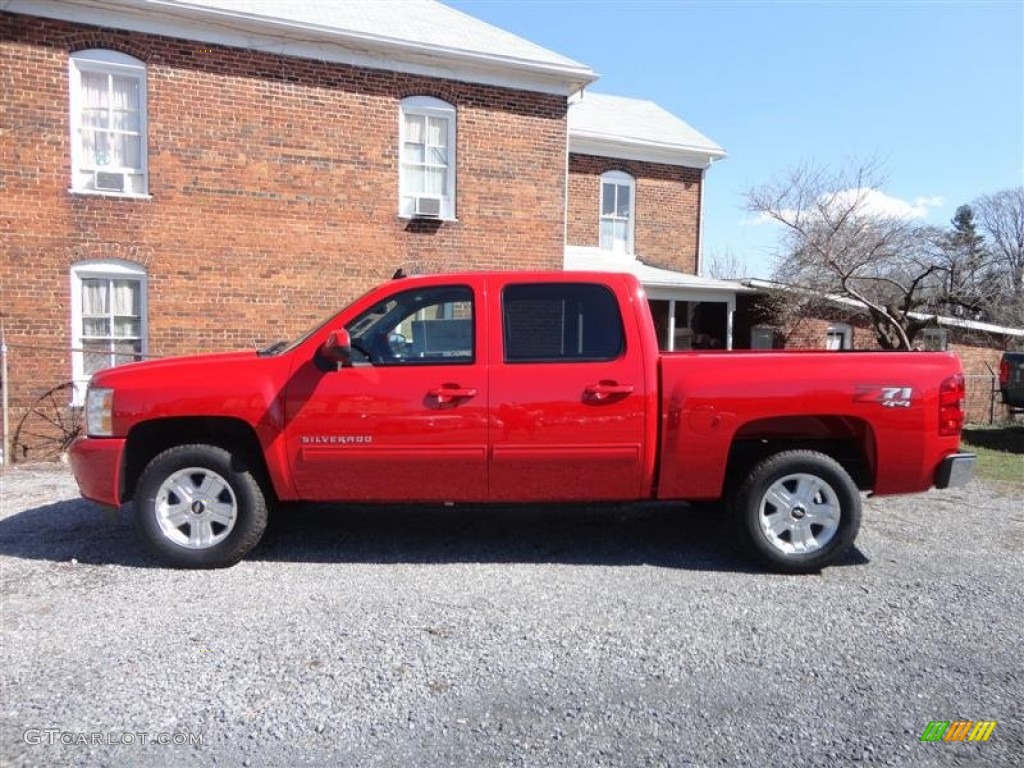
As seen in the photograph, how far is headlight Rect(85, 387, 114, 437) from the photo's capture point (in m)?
4.66

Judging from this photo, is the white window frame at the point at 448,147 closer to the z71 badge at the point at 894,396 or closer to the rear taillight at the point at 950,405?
the z71 badge at the point at 894,396

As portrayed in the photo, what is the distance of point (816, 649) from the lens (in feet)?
11.8

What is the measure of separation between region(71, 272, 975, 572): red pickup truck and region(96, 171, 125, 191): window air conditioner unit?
6196mm

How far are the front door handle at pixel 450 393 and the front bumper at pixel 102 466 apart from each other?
6.69 ft

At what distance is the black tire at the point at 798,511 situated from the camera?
4.59 meters

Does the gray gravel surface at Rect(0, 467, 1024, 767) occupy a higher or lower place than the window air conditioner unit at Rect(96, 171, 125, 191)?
lower

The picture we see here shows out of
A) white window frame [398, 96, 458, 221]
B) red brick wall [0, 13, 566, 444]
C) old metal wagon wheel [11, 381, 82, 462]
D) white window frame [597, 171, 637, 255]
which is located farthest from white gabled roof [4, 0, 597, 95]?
old metal wagon wheel [11, 381, 82, 462]

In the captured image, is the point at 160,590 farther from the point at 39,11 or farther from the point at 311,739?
the point at 39,11

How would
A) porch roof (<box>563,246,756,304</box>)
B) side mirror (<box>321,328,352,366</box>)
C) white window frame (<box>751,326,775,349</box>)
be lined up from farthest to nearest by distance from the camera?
white window frame (<box>751,326,775,349</box>) < porch roof (<box>563,246,756,304</box>) < side mirror (<box>321,328,352,366</box>)

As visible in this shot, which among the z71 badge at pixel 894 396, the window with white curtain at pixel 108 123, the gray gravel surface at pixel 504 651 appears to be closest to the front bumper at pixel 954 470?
the z71 badge at pixel 894 396

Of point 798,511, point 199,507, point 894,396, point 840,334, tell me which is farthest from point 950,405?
point 840,334

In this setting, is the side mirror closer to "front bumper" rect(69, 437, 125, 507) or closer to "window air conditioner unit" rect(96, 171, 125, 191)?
"front bumper" rect(69, 437, 125, 507)

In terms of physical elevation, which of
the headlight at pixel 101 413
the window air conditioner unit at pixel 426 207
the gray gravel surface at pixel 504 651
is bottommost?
the gray gravel surface at pixel 504 651

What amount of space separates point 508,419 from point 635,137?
42.7 feet
